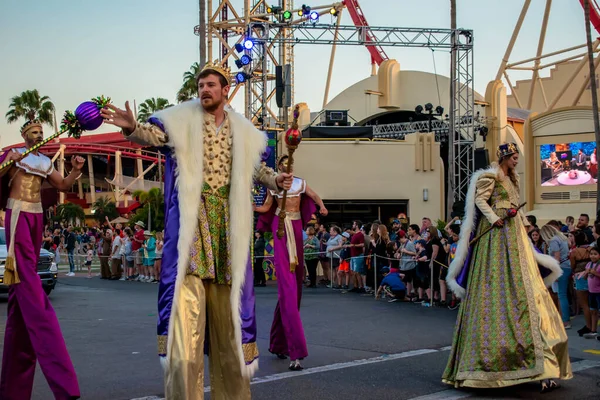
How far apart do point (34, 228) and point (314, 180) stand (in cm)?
2520

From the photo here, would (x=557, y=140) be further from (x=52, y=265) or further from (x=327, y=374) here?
(x=327, y=374)

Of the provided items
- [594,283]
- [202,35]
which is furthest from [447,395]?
[202,35]

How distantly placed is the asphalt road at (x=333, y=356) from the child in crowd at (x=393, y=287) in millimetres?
784

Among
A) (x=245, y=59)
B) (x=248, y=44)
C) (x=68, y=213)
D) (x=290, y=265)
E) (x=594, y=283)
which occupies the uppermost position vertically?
(x=248, y=44)

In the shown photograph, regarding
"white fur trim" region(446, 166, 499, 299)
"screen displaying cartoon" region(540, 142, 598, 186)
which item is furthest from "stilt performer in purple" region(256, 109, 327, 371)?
"screen displaying cartoon" region(540, 142, 598, 186)

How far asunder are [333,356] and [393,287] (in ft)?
25.1

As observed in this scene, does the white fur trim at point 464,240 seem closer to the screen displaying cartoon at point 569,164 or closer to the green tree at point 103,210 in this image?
the screen displaying cartoon at point 569,164

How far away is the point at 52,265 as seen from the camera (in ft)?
56.1

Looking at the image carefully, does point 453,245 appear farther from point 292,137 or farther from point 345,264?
point 292,137

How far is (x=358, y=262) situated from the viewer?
59.9ft

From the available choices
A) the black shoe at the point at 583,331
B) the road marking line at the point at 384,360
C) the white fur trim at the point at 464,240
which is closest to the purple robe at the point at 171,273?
the road marking line at the point at 384,360

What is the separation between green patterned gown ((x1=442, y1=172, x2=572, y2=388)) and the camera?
6.77m

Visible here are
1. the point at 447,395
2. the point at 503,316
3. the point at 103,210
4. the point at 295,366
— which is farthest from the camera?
the point at 103,210

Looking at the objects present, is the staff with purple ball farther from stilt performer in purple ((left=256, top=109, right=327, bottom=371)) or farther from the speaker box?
the speaker box
